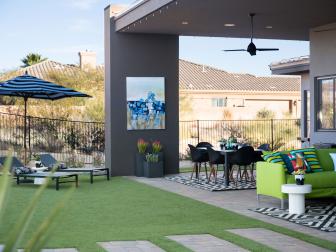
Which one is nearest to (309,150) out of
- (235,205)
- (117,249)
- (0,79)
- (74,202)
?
(235,205)

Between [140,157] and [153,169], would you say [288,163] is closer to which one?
[153,169]

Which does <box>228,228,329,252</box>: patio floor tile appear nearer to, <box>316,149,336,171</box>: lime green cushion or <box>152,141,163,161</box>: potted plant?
<box>316,149,336,171</box>: lime green cushion

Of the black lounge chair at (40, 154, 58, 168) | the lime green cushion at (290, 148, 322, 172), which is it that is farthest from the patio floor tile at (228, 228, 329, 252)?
the black lounge chair at (40, 154, 58, 168)

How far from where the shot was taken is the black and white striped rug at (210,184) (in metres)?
11.3

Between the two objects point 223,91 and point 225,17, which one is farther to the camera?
point 223,91

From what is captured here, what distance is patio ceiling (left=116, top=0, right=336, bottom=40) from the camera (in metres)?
10.5

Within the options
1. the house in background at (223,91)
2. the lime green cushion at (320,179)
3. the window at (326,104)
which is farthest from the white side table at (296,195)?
the house in background at (223,91)

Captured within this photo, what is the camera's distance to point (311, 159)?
9.45 meters

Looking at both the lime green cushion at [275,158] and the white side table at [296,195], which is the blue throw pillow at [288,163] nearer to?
the lime green cushion at [275,158]

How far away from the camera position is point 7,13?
33.4m

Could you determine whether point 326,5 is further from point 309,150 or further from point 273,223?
point 273,223

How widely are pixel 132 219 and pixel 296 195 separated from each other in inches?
91.6

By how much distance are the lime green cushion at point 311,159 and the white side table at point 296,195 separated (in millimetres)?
1315

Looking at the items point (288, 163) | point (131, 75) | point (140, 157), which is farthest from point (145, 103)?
point (288, 163)
